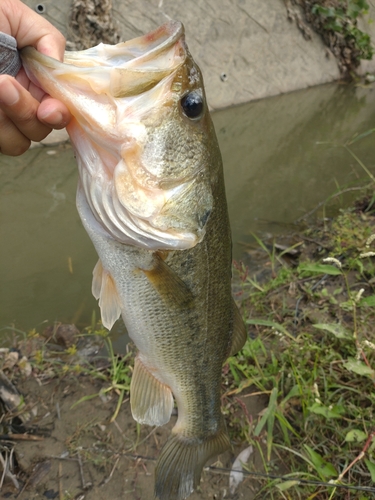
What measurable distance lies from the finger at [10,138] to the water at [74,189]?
1.91 meters

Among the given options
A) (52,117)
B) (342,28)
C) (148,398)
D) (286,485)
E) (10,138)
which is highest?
(52,117)

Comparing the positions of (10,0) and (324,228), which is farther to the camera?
(324,228)

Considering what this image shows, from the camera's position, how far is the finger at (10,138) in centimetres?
134

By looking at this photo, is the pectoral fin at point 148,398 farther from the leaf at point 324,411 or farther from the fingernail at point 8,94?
the fingernail at point 8,94

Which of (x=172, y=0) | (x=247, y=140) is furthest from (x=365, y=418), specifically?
(x=172, y=0)

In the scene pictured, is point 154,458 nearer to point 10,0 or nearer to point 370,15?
point 10,0

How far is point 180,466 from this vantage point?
1642 millimetres

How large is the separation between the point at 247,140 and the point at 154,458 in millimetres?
6063

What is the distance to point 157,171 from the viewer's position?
121 centimetres

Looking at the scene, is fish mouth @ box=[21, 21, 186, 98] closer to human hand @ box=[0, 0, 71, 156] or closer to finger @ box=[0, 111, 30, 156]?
human hand @ box=[0, 0, 71, 156]

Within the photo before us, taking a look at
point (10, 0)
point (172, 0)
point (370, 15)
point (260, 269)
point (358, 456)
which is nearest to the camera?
point (10, 0)

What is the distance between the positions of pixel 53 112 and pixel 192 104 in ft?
1.26

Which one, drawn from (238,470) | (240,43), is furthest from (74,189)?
(240,43)

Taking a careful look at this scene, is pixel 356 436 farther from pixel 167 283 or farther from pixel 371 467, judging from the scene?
pixel 167 283
